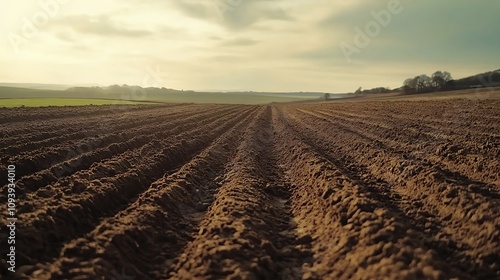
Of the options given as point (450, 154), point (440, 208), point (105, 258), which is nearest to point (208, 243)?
point (105, 258)

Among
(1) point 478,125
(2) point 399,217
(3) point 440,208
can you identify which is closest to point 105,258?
(2) point 399,217

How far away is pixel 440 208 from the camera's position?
314 inches

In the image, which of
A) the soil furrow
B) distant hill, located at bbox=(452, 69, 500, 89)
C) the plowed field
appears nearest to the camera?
the plowed field

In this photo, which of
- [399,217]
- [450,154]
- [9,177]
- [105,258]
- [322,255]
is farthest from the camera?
[450,154]

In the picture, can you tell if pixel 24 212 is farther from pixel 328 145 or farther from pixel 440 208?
pixel 328 145

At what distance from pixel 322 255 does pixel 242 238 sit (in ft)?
4.51

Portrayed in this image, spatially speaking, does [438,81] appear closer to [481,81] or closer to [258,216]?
[481,81]

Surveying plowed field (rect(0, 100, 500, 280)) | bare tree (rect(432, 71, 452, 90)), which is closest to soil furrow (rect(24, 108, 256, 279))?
plowed field (rect(0, 100, 500, 280))

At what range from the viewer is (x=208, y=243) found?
6.68 meters

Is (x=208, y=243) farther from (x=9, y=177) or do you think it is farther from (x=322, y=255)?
(x=9, y=177)

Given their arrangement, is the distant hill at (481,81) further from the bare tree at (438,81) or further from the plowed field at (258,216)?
the plowed field at (258,216)

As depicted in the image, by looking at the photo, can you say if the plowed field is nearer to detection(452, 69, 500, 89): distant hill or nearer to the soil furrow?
the soil furrow

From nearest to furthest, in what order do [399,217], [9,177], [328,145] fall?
[399,217]
[9,177]
[328,145]

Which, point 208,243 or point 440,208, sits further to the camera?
point 440,208
